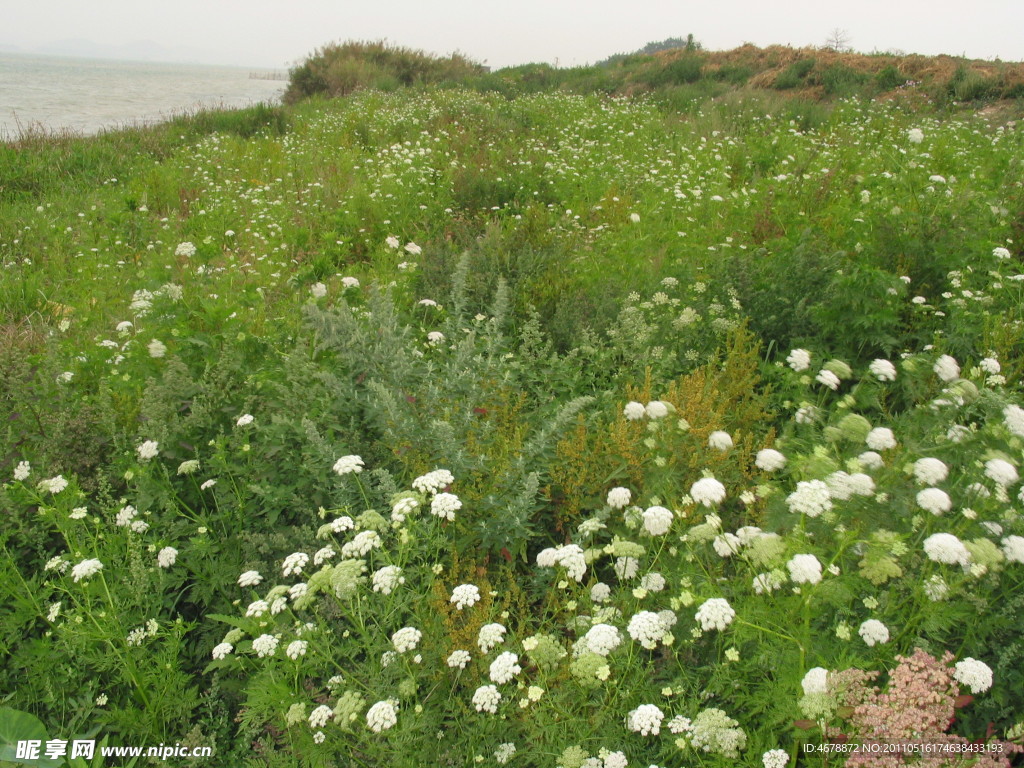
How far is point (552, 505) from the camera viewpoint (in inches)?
124

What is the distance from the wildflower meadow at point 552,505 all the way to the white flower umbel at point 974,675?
11 mm

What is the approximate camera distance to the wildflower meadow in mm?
1896

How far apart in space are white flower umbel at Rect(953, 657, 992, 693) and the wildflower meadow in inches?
0.4

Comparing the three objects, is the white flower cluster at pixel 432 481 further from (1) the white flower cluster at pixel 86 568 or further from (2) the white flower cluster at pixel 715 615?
(1) the white flower cluster at pixel 86 568

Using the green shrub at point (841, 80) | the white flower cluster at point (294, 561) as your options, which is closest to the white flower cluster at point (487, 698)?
the white flower cluster at point (294, 561)

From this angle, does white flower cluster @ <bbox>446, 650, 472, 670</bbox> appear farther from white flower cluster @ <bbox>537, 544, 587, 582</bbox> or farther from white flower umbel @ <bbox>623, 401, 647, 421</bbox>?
white flower umbel @ <bbox>623, 401, 647, 421</bbox>

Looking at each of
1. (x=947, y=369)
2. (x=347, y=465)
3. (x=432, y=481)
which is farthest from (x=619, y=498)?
(x=947, y=369)

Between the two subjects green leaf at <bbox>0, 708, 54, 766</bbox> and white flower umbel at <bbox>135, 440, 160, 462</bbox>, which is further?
white flower umbel at <bbox>135, 440, 160, 462</bbox>

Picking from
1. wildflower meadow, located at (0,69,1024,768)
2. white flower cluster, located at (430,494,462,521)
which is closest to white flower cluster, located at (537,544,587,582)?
wildflower meadow, located at (0,69,1024,768)

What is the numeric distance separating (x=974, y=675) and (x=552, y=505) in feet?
6.13

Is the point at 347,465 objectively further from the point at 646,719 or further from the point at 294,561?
the point at 646,719

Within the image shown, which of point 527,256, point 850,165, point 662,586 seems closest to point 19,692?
point 662,586

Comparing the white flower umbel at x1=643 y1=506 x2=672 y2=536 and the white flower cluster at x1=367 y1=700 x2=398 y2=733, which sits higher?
the white flower umbel at x1=643 y1=506 x2=672 y2=536

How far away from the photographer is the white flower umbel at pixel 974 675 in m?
1.59
